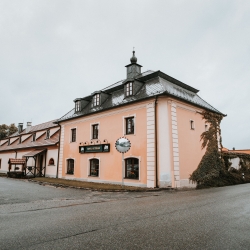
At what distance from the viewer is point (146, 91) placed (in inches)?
611

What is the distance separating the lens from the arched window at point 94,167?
17.7 m

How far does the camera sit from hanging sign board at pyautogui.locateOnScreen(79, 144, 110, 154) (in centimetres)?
1684

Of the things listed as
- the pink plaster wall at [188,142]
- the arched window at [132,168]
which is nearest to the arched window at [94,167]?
the arched window at [132,168]

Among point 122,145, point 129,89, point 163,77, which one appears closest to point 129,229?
point 122,145

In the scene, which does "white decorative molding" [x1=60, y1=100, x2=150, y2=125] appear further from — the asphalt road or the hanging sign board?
the asphalt road

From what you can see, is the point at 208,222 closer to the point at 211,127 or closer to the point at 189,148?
the point at 189,148

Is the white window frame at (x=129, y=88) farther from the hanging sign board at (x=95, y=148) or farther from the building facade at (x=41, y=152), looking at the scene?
the building facade at (x=41, y=152)

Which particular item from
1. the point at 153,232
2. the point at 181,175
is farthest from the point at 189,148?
the point at 153,232

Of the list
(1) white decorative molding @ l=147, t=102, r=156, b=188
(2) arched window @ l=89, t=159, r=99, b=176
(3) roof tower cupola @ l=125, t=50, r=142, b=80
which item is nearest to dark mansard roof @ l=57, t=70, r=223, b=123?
(1) white decorative molding @ l=147, t=102, r=156, b=188

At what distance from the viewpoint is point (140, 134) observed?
1467 cm

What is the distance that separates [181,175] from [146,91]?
6.27m

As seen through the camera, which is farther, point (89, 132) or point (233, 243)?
point (89, 132)

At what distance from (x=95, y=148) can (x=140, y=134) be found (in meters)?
4.77

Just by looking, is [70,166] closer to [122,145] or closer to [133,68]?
[122,145]
